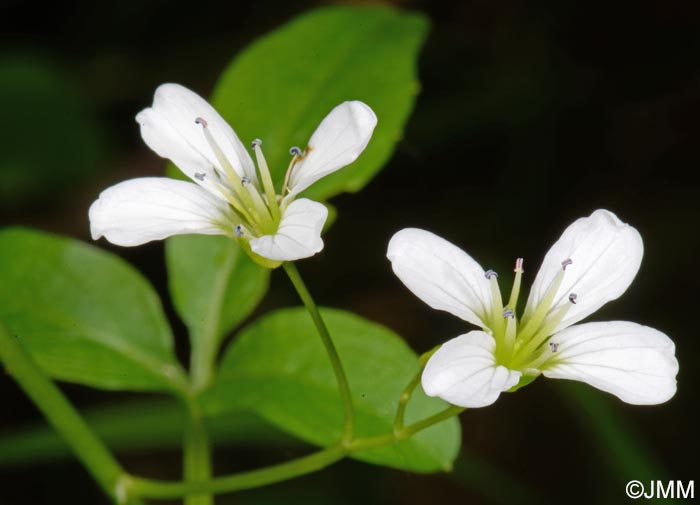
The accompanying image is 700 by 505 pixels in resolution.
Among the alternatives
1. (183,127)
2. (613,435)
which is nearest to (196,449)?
(183,127)

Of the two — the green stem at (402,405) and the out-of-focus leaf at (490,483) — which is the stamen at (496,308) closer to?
the green stem at (402,405)

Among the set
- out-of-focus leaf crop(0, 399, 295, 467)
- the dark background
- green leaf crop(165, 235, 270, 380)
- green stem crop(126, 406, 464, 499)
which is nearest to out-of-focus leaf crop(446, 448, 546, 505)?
the dark background

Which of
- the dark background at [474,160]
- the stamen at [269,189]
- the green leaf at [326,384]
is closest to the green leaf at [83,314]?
the green leaf at [326,384]

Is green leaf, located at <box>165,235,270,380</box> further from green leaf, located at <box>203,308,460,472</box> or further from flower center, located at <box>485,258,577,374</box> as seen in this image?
flower center, located at <box>485,258,577,374</box>

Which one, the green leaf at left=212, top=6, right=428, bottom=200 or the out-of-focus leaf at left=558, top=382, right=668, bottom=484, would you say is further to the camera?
the out-of-focus leaf at left=558, top=382, right=668, bottom=484

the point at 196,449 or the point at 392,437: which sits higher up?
the point at 196,449

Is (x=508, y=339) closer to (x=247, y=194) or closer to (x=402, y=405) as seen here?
(x=402, y=405)
